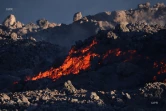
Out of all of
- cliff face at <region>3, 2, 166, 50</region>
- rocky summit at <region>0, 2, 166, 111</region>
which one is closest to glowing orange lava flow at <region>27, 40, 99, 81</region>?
rocky summit at <region>0, 2, 166, 111</region>

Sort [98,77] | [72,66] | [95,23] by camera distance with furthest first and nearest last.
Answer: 1. [95,23]
2. [72,66]
3. [98,77]

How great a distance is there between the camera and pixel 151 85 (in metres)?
22.6

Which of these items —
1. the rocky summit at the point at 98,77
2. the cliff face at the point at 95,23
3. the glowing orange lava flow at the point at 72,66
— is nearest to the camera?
the rocky summit at the point at 98,77

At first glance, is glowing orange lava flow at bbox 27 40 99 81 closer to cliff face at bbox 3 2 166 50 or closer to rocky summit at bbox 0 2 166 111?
rocky summit at bbox 0 2 166 111

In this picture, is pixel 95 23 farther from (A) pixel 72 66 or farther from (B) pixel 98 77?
(B) pixel 98 77

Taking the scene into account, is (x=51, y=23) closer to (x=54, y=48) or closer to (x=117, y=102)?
(x=54, y=48)

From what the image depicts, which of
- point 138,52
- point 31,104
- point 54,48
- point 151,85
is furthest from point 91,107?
point 54,48

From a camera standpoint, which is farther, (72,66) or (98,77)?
(72,66)

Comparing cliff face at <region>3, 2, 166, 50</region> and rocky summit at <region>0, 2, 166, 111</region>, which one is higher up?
cliff face at <region>3, 2, 166, 50</region>

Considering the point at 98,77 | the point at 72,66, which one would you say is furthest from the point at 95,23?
the point at 98,77

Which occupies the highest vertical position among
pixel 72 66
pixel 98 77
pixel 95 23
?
pixel 95 23

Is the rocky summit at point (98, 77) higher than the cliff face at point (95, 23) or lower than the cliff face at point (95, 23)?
lower

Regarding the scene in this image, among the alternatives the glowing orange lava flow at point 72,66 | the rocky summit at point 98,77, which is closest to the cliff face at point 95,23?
the rocky summit at point 98,77

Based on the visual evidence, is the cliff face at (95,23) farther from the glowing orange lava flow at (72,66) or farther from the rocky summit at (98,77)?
the glowing orange lava flow at (72,66)
